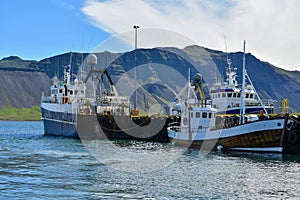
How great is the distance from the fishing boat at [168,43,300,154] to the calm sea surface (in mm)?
2592

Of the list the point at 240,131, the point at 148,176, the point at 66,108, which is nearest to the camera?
the point at 148,176

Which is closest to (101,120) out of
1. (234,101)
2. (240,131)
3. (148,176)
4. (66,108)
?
(66,108)

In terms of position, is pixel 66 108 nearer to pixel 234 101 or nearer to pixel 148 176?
pixel 234 101

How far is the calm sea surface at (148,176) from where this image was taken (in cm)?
2706

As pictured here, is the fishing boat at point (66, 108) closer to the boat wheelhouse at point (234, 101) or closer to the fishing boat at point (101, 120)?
the fishing boat at point (101, 120)

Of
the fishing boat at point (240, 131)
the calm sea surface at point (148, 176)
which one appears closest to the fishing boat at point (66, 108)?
the fishing boat at point (240, 131)

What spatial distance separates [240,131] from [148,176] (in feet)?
68.1

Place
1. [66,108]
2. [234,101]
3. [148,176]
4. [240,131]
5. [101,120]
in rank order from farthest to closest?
1. [66,108]
2. [234,101]
3. [101,120]
4. [240,131]
5. [148,176]

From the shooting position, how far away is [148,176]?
33.6 m

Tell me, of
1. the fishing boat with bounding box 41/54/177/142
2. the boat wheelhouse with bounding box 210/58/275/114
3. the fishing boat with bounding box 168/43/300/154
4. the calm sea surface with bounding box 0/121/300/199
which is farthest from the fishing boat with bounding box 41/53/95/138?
the calm sea surface with bounding box 0/121/300/199

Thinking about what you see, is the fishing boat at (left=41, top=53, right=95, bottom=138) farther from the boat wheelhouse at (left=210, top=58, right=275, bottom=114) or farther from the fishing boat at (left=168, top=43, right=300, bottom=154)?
the fishing boat at (left=168, top=43, right=300, bottom=154)

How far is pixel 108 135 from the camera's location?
256ft

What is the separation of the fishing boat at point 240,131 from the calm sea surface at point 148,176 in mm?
2592

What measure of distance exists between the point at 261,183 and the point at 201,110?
27.1 metres
